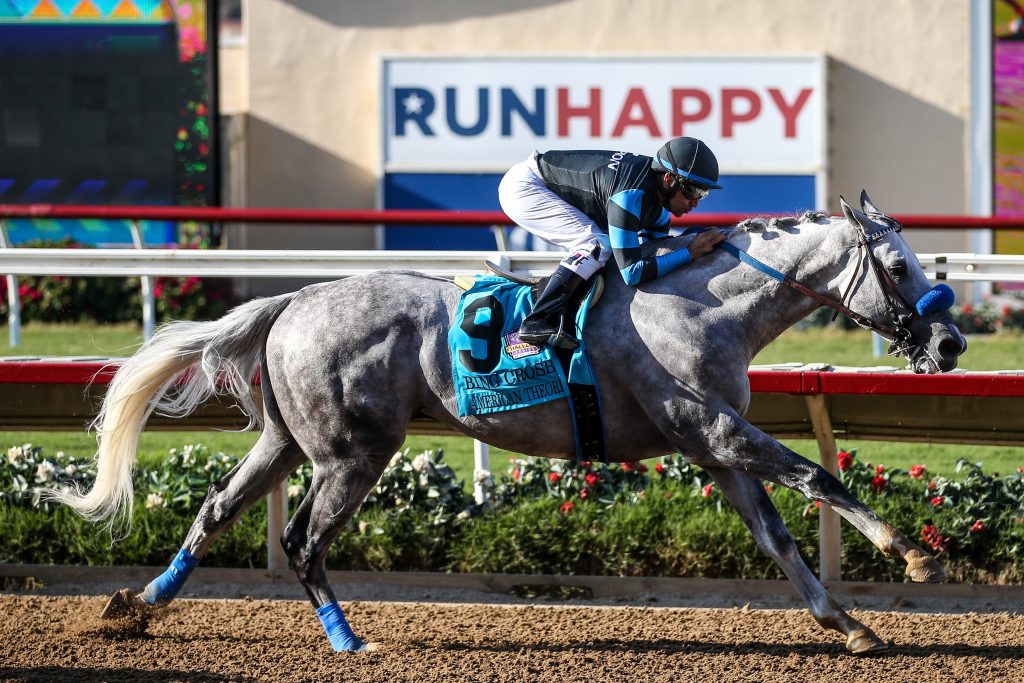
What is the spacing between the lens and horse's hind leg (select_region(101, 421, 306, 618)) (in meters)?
4.60

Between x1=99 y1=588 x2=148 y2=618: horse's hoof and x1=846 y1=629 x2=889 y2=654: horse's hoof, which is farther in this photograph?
x1=99 y1=588 x2=148 y2=618: horse's hoof

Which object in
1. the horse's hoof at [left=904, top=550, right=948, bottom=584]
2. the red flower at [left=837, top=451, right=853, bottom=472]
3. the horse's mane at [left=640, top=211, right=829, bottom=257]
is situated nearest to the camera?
the horse's hoof at [left=904, top=550, right=948, bottom=584]

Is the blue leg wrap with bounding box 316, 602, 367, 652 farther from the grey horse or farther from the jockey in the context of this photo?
the jockey

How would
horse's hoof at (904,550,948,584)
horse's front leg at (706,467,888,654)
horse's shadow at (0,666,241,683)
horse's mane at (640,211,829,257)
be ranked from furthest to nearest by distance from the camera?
horse's mane at (640,211,829,257) < horse's front leg at (706,467,888,654) < horse's shadow at (0,666,241,683) < horse's hoof at (904,550,948,584)

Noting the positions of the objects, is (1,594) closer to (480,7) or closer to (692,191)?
(692,191)

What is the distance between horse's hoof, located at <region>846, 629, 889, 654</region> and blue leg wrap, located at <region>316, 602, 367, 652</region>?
159 centimetres

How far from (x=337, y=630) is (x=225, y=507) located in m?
0.59

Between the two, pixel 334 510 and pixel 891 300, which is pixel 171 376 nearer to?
pixel 334 510

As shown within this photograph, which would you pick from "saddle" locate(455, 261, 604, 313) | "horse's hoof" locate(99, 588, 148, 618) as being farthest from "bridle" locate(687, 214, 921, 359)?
"horse's hoof" locate(99, 588, 148, 618)

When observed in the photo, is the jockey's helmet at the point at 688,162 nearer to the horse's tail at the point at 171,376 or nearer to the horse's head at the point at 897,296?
the horse's head at the point at 897,296

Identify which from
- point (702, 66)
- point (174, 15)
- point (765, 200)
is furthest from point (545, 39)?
point (174, 15)

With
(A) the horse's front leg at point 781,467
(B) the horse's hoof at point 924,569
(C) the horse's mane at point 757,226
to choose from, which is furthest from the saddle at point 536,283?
(B) the horse's hoof at point 924,569

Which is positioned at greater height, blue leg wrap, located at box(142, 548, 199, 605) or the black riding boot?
the black riding boot

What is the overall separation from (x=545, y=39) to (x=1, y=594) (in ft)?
31.1
